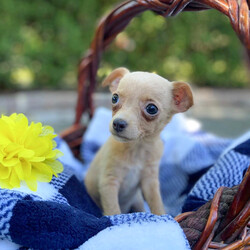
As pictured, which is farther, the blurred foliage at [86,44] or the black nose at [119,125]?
the blurred foliage at [86,44]

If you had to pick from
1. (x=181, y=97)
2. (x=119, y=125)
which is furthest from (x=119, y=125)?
(x=181, y=97)

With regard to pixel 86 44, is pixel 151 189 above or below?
above

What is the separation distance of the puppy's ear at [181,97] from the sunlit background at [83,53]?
247 centimetres

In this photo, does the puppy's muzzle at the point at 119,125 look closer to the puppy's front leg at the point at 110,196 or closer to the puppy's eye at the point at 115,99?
the puppy's eye at the point at 115,99

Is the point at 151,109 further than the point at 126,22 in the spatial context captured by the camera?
No

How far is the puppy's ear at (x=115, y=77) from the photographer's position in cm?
89

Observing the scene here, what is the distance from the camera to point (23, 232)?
621 mm

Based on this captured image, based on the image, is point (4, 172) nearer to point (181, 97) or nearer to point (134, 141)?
point (134, 141)

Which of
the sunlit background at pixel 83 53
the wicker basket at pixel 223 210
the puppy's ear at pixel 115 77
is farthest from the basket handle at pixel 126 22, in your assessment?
the sunlit background at pixel 83 53

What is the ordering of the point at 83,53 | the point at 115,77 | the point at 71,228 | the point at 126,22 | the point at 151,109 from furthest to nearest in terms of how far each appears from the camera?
the point at 83,53, the point at 126,22, the point at 115,77, the point at 151,109, the point at 71,228

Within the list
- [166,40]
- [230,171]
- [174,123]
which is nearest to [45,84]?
[166,40]

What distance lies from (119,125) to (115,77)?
0.21 meters

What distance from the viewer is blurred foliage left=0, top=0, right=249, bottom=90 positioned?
3.56 meters

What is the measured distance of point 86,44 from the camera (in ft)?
12.7
